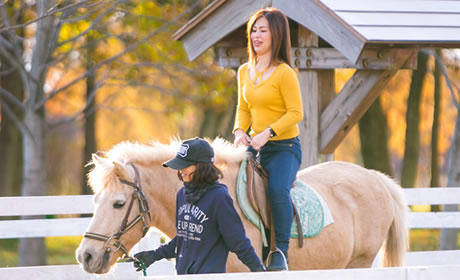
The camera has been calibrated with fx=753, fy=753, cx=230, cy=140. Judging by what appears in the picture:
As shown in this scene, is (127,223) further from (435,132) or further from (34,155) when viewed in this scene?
(435,132)

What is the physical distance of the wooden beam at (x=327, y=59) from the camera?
6.89 meters

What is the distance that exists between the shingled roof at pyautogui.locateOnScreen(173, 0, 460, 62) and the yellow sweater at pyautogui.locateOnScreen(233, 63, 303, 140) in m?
1.40

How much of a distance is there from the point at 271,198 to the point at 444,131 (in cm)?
2002

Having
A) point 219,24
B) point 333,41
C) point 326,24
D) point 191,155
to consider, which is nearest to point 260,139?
point 191,155

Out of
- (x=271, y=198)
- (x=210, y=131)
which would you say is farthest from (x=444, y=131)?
(x=271, y=198)

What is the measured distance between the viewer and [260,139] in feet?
15.7

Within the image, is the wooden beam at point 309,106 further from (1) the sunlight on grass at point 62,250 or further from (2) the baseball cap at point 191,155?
(1) the sunlight on grass at point 62,250

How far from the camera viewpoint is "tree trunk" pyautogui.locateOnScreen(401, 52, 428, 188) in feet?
48.1

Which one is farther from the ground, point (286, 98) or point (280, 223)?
point (286, 98)

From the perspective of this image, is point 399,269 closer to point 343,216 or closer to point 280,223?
point 280,223

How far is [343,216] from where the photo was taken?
5.80m

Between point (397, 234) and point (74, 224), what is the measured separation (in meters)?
3.12

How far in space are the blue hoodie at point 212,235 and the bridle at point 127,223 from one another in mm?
596

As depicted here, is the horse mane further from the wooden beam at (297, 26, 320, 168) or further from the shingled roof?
the wooden beam at (297, 26, 320, 168)
